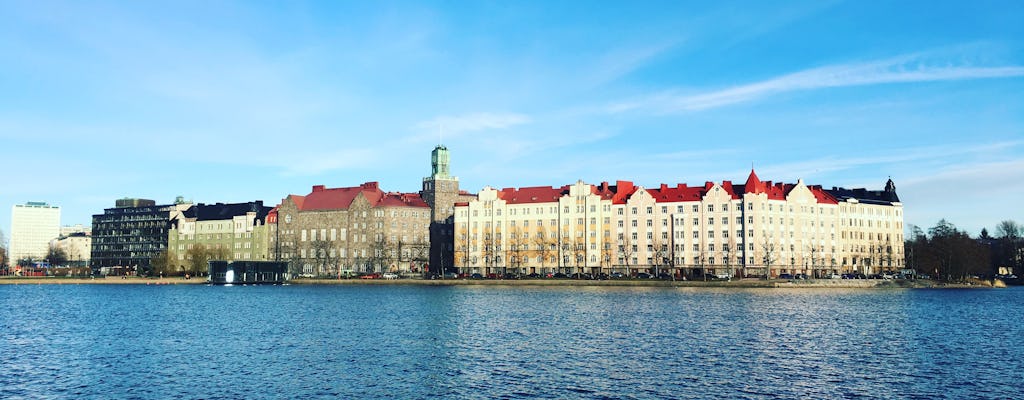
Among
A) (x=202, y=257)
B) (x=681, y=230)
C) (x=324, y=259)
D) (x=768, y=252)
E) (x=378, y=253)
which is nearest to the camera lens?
(x=768, y=252)

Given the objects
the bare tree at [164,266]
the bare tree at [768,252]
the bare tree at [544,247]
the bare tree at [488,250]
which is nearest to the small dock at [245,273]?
the bare tree at [164,266]

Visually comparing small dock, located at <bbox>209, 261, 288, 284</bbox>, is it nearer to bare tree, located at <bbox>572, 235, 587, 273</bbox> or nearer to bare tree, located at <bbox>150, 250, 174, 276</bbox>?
bare tree, located at <bbox>150, 250, 174, 276</bbox>

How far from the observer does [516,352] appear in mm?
50031

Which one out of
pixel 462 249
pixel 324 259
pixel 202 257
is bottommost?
pixel 324 259

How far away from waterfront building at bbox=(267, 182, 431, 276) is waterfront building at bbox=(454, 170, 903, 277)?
10465 mm

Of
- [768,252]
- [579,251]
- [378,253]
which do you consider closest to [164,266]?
[378,253]

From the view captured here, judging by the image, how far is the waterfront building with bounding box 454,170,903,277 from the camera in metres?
152

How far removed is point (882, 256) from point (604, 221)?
5156 centimetres

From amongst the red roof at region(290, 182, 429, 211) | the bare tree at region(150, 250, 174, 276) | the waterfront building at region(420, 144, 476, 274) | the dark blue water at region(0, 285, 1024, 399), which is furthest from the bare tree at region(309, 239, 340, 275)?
Answer: the dark blue water at region(0, 285, 1024, 399)

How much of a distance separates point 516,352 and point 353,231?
451 ft

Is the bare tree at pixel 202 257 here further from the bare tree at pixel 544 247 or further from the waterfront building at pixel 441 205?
the bare tree at pixel 544 247

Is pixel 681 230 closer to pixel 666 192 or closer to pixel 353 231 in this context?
pixel 666 192

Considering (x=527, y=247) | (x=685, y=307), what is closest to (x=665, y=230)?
(x=527, y=247)

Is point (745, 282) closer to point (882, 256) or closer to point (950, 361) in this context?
point (882, 256)
